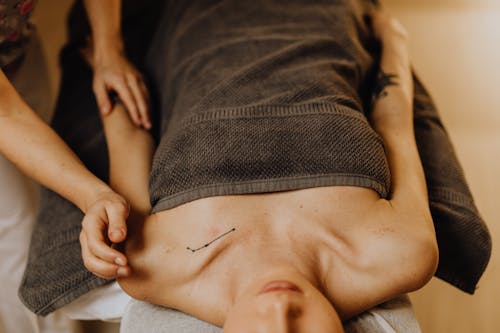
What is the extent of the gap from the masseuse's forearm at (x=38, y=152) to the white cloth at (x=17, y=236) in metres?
0.14

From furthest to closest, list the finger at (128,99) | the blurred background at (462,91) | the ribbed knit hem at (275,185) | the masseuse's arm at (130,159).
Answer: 1. the blurred background at (462,91)
2. the finger at (128,99)
3. the masseuse's arm at (130,159)
4. the ribbed knit hem at (275,185)

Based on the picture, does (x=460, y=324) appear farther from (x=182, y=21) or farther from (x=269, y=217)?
(x=182, y=21)

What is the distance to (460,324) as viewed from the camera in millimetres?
1681

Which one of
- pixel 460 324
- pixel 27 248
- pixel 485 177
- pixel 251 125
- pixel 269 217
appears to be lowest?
pixel 460 324

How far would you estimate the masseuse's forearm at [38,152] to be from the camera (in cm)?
117

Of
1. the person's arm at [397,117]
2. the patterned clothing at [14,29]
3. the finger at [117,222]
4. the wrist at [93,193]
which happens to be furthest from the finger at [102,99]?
the person's arm at [397,117]

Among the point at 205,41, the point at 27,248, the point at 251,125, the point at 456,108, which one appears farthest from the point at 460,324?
the point at 27,248

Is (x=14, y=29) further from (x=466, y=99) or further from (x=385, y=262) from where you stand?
(x=466, y=99)

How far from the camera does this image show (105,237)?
3.49 ft

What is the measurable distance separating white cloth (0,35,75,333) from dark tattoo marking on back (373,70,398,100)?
34.2 inches

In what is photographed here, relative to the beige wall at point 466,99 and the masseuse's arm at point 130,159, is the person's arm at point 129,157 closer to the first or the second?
the masseuse's arm at point 130,159

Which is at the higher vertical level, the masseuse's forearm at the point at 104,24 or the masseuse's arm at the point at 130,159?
the masseuse's forearm at the point at 104,24

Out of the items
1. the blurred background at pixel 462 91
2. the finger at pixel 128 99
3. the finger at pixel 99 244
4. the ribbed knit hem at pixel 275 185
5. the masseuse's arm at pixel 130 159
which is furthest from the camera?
the blurred background at pixel 462 91

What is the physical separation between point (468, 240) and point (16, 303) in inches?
42.2
